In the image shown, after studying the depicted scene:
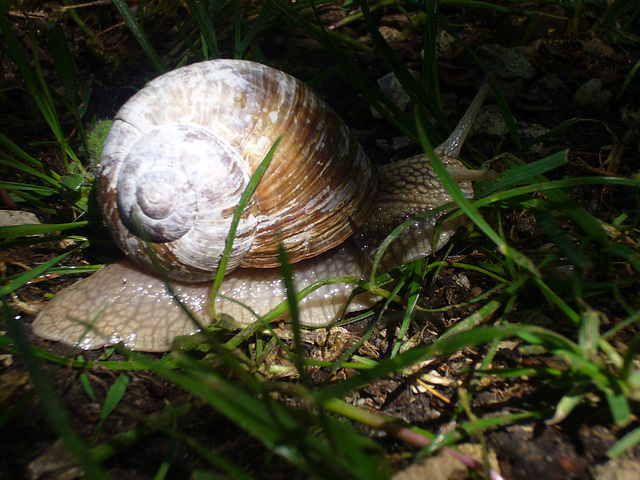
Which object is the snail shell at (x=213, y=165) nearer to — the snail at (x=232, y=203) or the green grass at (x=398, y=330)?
the snail at (x=232, y=203)

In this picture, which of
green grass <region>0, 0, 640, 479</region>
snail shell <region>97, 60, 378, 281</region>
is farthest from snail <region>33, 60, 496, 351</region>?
green grass <region>0, 0, 640, 479</region>

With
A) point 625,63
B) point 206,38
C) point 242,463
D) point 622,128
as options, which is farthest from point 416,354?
point 625,63

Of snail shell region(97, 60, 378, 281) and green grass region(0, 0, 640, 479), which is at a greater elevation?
snail shell region(97, 60, 378, 281)

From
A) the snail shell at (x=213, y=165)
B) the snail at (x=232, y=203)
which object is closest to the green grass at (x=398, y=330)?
the snail at (x=232, y=203)

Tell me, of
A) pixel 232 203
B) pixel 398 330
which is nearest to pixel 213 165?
pixel 232 203

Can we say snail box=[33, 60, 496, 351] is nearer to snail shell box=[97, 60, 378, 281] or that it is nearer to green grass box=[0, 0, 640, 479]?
snail shell box=[97, 60, 378, 281]

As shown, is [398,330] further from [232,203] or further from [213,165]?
[213,165]

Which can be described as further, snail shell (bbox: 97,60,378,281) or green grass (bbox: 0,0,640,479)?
snail shell (bbox: 97,60,378,281)
